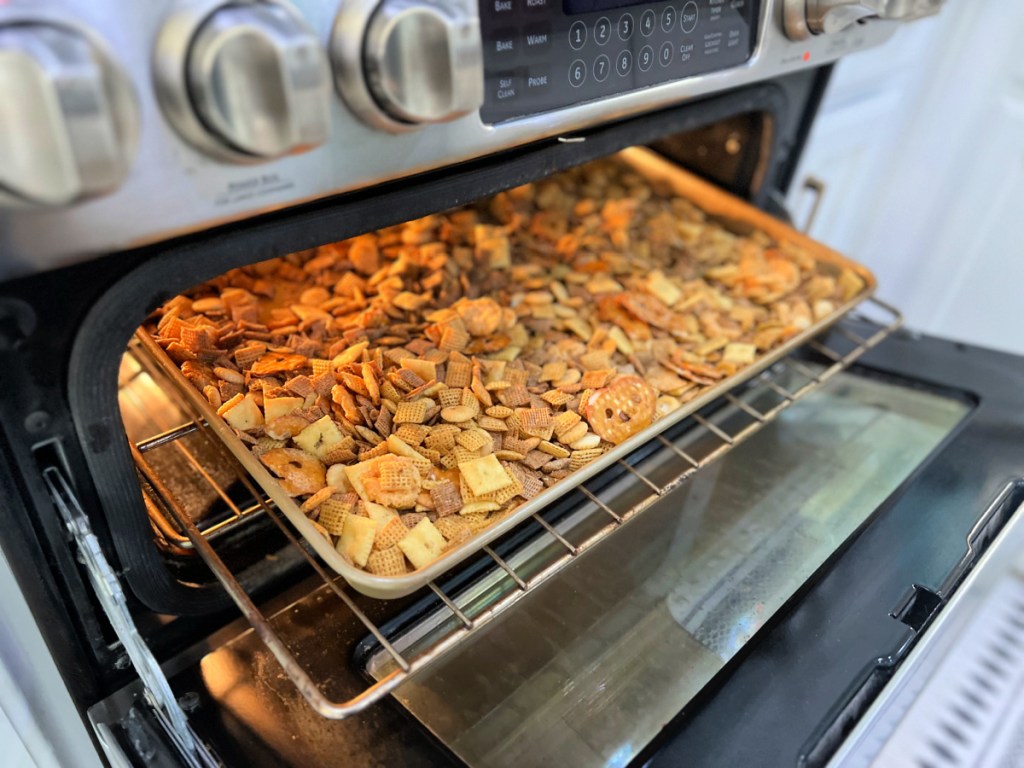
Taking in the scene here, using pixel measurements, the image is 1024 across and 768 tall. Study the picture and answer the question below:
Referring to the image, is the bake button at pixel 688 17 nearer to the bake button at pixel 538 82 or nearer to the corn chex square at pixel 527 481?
the bake button at pixel 538 82

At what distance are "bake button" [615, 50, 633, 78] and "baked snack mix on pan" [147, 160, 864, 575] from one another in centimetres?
26

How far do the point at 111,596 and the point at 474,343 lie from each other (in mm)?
367

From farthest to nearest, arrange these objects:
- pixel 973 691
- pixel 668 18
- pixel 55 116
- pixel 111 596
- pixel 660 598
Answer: pixel 973 691
pixel 660 598
pixel 668 18
pixel 111 596
pixel 55 116

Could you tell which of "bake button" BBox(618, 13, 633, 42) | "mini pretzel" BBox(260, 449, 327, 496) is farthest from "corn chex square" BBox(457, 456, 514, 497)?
"bake button" BBox(618, 13, 633, 42)

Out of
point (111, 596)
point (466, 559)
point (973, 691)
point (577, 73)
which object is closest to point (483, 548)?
point (466, 559)

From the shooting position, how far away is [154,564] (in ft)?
1.65

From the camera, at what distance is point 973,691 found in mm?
1148

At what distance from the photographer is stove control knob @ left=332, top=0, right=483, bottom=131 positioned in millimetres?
357

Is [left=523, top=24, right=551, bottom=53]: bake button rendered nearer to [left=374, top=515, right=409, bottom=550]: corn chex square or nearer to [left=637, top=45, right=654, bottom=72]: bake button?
[left=637, top=45, right=654, bottom=72]: bake button

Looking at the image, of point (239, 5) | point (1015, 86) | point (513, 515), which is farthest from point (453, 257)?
point (1015, 86)

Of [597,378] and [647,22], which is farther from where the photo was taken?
[597,378]

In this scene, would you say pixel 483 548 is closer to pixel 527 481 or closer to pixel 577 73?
pixel 527 481

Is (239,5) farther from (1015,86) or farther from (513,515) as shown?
(1015,86)

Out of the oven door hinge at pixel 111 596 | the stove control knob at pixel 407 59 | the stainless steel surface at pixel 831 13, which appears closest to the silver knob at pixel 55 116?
the stove control knob at pixel 407 59
